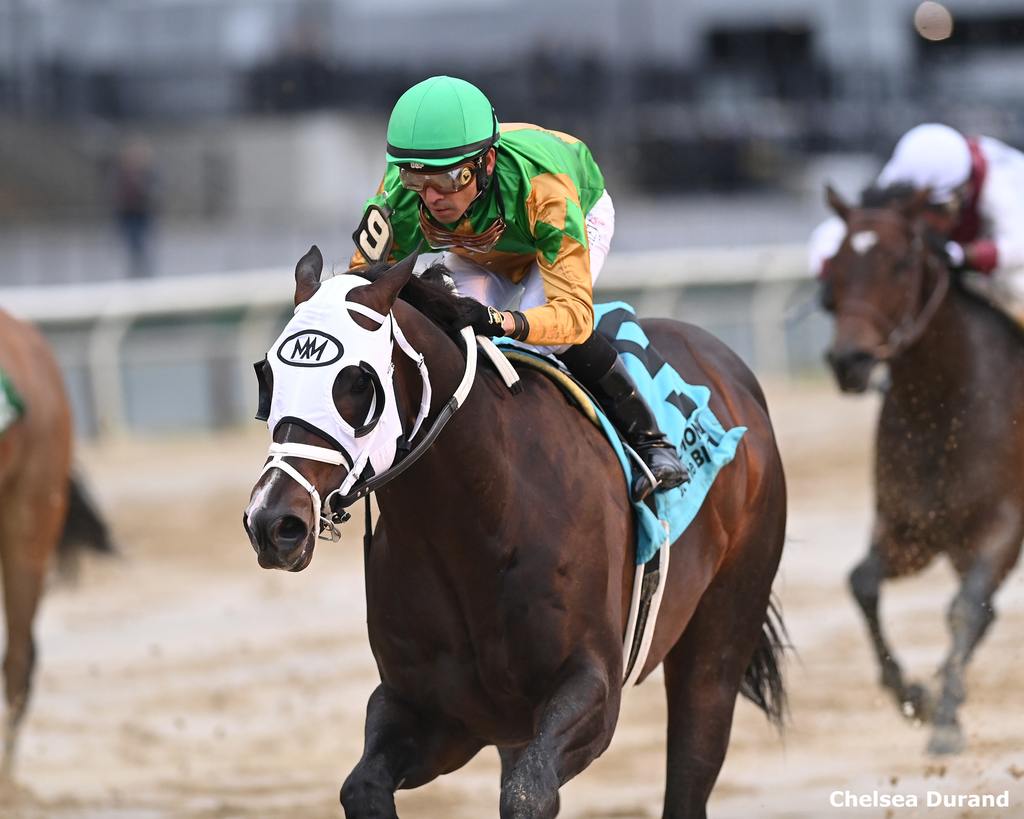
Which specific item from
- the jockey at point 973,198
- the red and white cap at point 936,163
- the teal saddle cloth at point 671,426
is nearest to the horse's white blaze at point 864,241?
the jockey at point 973,198

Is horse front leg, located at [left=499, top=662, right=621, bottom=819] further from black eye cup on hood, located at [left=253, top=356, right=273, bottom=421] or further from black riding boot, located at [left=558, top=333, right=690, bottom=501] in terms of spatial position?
black eye cup on hood, located at [left=253, top=356, right=273, bottom=421]

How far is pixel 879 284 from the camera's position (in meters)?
6.13

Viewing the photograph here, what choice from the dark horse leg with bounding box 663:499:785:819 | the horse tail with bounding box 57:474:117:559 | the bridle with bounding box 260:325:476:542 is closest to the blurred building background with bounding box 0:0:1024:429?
the horse tail with bounding box 57:474:117:559

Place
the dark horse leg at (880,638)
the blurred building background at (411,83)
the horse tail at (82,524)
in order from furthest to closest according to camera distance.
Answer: the blurred building background at (411,83), the horse tail at (82,524), the dark horse leg at (880,638)

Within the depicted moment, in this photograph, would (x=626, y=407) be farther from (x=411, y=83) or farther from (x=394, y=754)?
(x=411, y=83)

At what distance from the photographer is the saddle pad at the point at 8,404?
20.8ft

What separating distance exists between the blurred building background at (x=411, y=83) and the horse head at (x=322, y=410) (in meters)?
14.5

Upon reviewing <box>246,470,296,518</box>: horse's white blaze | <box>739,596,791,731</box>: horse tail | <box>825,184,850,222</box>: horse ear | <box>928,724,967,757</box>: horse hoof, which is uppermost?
<box>246,470,296,518</box>: horse's white blaze

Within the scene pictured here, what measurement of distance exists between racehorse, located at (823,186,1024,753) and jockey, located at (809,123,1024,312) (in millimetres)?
90

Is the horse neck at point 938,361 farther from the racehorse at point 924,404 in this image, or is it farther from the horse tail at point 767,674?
the horse tail at point 767,674

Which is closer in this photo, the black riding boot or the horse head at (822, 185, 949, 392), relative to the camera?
the black riding boot

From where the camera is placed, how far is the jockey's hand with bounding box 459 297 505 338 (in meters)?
3.47

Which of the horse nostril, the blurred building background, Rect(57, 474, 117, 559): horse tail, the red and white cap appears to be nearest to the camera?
the horse nostril

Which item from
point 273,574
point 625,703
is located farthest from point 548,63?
point 625,703
